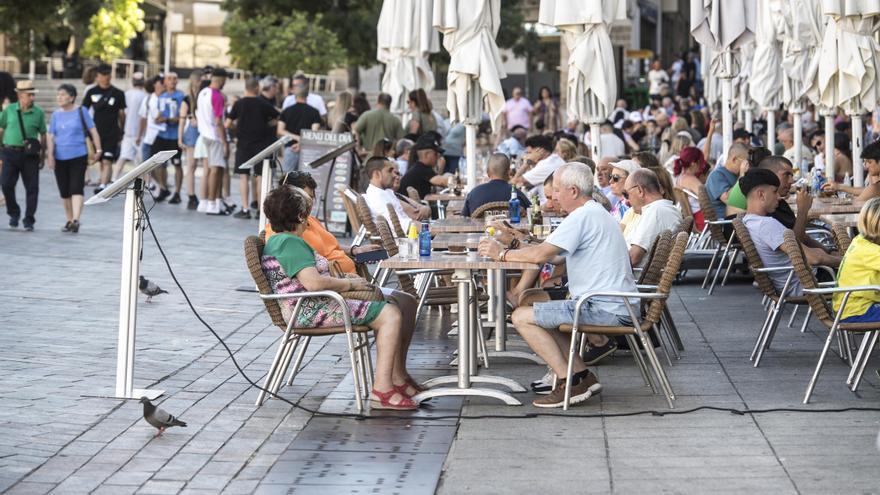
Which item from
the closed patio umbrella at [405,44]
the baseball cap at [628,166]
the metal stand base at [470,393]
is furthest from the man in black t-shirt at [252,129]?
the metal stand base at [470,393]

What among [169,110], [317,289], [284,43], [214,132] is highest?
[284,43]

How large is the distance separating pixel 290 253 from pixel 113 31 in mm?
58435

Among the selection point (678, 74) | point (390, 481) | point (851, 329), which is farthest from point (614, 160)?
point (678, 74)

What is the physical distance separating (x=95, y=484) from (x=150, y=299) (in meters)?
6.19

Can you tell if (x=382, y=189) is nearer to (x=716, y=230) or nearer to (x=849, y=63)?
(x=716, y=230)

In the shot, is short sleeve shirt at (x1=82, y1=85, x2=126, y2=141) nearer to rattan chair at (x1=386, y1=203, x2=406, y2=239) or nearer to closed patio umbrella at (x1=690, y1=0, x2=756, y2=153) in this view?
closed patio umbrella at (x1=690, y1=0, x2=756, y2=153)

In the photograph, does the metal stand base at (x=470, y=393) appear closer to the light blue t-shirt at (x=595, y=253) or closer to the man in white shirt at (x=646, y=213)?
the light blue t-shirt at (x=595, y=253)

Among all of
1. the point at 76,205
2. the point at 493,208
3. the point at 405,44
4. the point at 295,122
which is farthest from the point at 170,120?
the point at 493,208

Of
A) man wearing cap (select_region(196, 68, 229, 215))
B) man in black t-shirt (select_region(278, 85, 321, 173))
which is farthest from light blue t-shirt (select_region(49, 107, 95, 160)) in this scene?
man in black t-shirt (select_region(278, 85, 321, 173))

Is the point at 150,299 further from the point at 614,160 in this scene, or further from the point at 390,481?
the point at 390,481

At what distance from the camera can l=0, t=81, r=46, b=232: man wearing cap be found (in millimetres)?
16750

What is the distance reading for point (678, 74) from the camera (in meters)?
42.4

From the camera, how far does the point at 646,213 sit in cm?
968

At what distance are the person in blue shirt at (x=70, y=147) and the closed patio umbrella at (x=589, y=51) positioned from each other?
6119 mm
